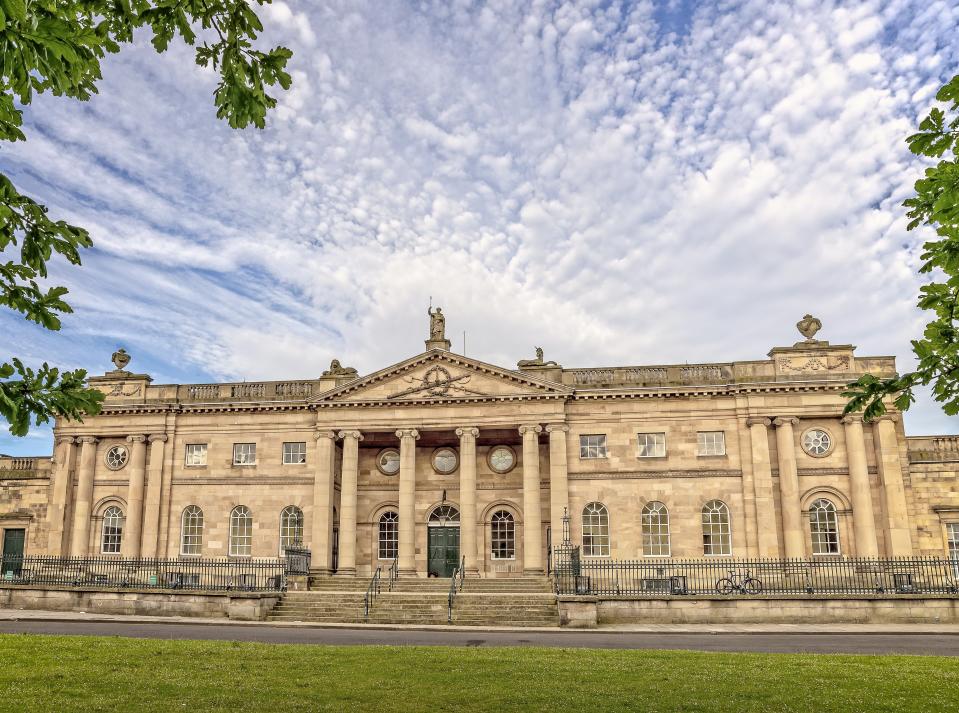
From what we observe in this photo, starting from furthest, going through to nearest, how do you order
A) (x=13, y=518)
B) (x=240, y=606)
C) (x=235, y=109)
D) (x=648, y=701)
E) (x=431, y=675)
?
(x=13, y=518) < (x=240, y=606) < (x=431, y=675) < (x=648, y=701) < (x=235, y=109)

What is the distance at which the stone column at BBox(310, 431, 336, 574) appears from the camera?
120 ft

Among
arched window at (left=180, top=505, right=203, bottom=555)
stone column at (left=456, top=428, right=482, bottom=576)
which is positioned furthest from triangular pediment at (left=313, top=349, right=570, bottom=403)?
arched window at (left=180, top=505, right=203, bottom=555)

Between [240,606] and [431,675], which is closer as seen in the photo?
[431,675]

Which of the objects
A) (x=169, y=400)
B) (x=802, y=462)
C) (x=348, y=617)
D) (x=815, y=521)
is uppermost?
(x=169, y=400)

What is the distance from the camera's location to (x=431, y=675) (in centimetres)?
1292

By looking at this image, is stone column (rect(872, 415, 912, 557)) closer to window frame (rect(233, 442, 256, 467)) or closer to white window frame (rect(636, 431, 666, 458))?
white window frame (rect(636, 431, 666, 458))

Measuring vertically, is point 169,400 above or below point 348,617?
above

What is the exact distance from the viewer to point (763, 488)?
1391 inches

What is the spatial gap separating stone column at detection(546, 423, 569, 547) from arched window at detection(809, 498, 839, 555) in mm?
10756

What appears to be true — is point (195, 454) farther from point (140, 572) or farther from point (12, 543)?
point (12, 543)

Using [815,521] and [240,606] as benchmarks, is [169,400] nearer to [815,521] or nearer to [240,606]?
[240,606]

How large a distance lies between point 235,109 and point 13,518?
1639 inches

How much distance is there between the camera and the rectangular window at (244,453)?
39.8 metres

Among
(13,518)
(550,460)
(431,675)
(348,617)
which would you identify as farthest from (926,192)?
(13,518)
